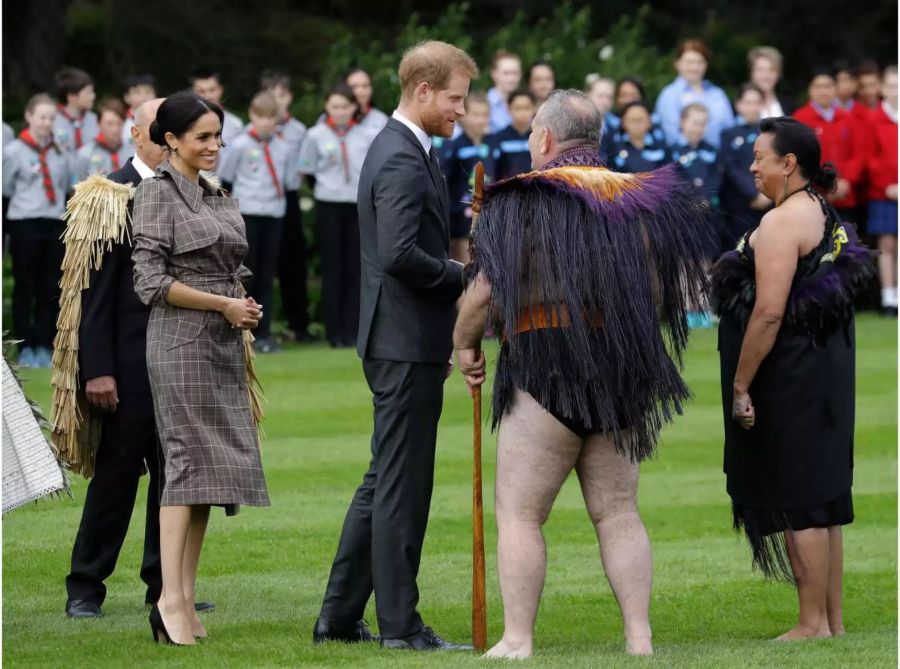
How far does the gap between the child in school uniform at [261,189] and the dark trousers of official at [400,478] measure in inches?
380

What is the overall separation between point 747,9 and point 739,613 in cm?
2420

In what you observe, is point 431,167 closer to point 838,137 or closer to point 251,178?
point 251,178

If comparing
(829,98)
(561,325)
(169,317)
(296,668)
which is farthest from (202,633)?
(829,98)

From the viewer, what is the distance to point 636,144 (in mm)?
17875

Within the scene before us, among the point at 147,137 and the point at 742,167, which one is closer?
the point at 147,137

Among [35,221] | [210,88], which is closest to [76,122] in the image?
[35,221]

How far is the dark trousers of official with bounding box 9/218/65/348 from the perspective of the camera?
16562 millimetres

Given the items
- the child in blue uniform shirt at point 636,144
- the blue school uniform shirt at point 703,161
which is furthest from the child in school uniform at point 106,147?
the blue school uniform shirt at point 703,161

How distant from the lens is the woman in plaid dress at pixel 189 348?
24.1 ft

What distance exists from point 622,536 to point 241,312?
1.74 m

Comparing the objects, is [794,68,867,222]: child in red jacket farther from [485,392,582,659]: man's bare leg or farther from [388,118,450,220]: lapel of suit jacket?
[485,392,582,659]: man's bare leg

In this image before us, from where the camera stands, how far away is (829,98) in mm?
19938

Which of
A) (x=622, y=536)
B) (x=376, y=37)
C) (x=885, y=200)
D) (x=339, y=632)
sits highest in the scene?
(x=376, y=37)

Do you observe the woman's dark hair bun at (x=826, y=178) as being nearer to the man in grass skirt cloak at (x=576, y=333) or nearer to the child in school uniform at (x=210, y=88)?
the man in grass skirt cloak at (x=576, y=333)
